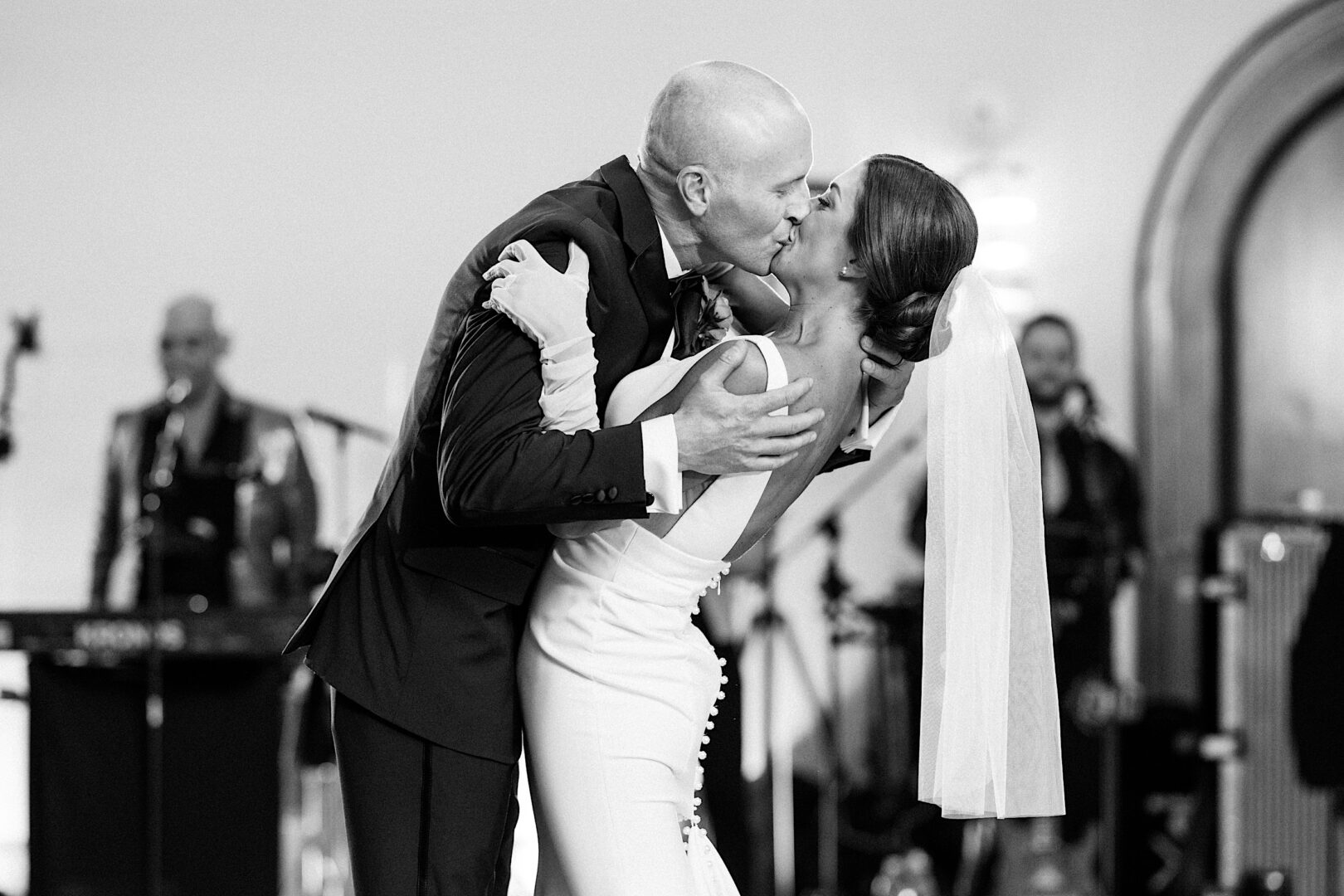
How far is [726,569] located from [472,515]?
0.49 metres

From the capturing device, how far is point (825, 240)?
232 centimetres

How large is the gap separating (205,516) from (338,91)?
6.17 feet

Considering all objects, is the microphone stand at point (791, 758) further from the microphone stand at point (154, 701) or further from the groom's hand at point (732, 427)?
the groom's hand at point (732, 427)

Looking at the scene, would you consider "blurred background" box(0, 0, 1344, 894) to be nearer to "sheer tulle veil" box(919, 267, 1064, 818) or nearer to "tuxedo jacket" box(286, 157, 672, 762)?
"sheer tulle veil" box(919, 267, 1064, 818)

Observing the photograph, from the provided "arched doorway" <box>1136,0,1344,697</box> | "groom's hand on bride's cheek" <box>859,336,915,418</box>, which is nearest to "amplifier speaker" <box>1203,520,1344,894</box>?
"arched doorway" <box>1136,0,1344,697</box>

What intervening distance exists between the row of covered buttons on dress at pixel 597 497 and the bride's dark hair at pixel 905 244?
482mm

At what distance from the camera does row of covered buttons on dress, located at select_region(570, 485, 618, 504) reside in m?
2.04

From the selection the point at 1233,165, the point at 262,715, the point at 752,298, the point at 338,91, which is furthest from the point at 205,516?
the point at 1233,165

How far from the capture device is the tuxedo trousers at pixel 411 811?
86.5 inches

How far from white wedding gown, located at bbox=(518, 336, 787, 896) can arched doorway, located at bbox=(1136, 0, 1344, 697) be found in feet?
15.4

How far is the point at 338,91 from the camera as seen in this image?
20.5 ft

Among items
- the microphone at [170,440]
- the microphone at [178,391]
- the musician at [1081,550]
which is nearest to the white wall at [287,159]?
the microphone at [178,391]

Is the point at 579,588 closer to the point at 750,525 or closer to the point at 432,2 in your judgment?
the point at 750,525

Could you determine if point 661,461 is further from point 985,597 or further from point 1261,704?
point 1261,704
